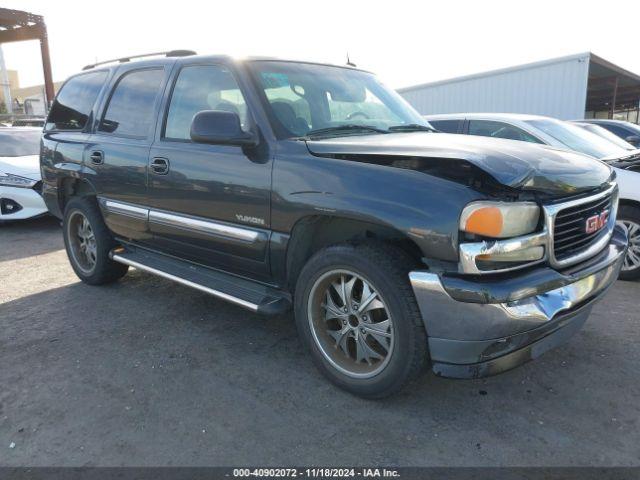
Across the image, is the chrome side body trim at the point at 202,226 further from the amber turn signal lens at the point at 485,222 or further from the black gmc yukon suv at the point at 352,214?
the amber turn signal lens at the point at 485,222

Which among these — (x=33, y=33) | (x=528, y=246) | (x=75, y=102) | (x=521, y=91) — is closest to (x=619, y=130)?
(x=521, y=91)

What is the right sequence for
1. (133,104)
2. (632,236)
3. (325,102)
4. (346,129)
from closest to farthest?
(346,129) < (325,102) < (133,104) < (632,236)

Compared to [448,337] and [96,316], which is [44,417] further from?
[448,337]

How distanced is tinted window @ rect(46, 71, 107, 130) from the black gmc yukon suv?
1.12 feet

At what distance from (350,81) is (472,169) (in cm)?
176

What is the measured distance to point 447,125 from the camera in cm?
654

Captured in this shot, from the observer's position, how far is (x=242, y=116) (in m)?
3.26

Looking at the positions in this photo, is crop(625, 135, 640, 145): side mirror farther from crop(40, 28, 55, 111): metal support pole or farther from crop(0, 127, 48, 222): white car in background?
crop(40, 28, 55, 111): metal support pole

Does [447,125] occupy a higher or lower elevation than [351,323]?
higher

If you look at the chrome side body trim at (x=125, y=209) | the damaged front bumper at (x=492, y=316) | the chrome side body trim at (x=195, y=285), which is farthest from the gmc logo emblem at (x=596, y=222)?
the chrome side body trim at (x=125, y=209)

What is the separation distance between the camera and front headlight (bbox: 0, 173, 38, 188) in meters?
7.55

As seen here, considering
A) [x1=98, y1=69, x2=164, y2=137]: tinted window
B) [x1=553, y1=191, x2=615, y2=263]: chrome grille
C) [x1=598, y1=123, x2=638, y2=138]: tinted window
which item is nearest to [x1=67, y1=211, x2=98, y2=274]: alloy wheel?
[x1=98, y1=69, x2=164, y2=137]: tinted window

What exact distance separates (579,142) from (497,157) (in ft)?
13.2

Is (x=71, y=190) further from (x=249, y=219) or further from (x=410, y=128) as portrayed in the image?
(x=410, y=128)
